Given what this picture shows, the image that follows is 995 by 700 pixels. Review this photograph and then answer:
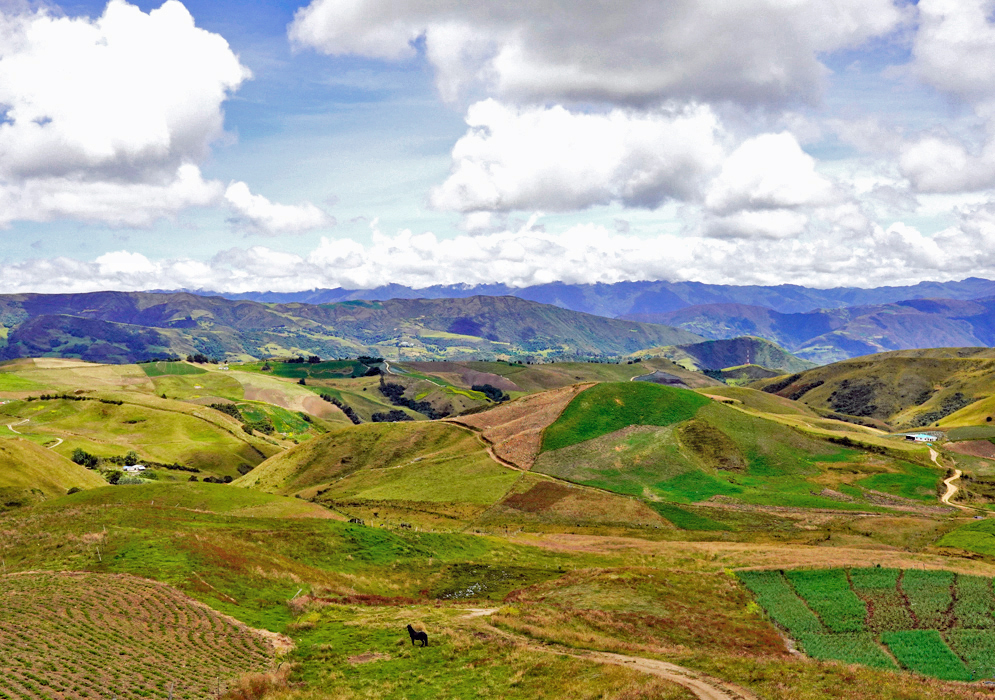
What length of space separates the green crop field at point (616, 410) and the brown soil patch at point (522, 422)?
11.0ft

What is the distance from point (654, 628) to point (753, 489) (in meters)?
85.7

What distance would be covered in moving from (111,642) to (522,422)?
134 meters

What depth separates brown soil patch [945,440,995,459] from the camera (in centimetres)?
15300

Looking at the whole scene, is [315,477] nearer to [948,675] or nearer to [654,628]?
[654,628]

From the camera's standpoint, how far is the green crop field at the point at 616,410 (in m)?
158

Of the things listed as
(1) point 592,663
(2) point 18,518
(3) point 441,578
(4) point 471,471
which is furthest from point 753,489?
(2) point 18,518

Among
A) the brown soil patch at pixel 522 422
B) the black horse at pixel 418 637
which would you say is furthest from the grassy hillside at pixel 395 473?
the black horse at pixel 418 637

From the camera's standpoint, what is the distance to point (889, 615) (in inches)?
2322

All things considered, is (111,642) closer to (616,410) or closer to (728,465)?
(728,465)

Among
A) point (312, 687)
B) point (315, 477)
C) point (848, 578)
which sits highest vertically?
point (312, 687)

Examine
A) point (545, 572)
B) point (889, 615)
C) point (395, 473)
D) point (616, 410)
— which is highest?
point (616, 410)

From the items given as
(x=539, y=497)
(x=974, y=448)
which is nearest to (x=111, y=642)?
(x=539, y=497)

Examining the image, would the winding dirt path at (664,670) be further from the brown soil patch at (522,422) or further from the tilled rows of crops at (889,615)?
the brown soil patch at (522,422)

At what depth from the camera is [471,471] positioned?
143m
